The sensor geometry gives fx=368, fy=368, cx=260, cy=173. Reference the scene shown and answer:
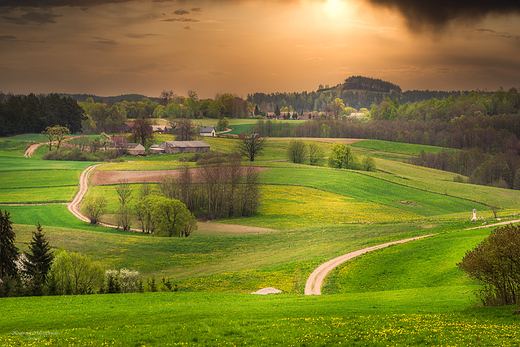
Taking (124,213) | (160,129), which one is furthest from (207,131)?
(124,213)

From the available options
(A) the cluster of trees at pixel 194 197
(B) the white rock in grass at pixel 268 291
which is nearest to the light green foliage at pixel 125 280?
(B) the white rock in grass at pixel 268 291

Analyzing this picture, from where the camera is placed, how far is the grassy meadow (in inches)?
538

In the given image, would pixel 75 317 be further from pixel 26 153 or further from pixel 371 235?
pixel 26 153

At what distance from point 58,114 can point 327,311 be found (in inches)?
4924

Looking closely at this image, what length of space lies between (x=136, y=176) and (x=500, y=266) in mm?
78628

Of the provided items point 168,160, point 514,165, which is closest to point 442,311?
point 168,160

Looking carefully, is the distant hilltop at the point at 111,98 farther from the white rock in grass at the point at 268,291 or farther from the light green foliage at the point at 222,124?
the white rock in grass at the point at 268,291

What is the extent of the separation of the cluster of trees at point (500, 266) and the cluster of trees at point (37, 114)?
12131 centimetres

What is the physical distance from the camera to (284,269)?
120 ft

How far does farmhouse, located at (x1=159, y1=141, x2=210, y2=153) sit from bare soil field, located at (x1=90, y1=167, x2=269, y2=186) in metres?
31.6

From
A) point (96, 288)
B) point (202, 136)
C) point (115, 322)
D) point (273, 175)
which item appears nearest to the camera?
point (115, 322)

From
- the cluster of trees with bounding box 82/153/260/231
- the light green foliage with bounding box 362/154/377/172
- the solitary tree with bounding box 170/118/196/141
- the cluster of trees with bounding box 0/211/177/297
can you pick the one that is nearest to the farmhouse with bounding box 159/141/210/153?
the solitary tree with bounding box 170/118/196/141

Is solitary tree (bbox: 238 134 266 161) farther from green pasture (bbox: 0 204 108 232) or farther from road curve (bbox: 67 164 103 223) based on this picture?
green pasture (bbox: 0 204 108 232)

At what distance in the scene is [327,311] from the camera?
57.5 feet
